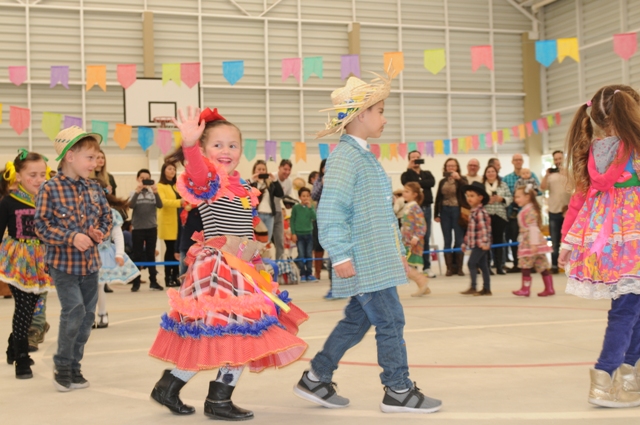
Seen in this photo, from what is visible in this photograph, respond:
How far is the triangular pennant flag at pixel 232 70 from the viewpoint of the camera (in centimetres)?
1585

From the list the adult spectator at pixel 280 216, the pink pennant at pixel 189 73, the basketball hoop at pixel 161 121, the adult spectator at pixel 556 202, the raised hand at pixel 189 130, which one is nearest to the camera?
the raised hand at pixel 189 130

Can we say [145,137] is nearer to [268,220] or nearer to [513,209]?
[268,220]

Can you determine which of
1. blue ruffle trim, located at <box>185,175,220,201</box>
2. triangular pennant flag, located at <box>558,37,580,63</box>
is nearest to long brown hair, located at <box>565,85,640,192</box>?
blue ruffle trim, located at <box>185,175,220,201</box>

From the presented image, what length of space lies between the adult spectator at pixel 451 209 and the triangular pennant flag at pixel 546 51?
10.3 feet

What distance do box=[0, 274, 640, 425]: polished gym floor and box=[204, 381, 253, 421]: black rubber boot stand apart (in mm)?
61

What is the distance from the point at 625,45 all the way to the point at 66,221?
42.0 feet

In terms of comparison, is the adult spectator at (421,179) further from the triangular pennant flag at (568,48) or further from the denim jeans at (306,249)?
the triangular pennant flag at (568,48)

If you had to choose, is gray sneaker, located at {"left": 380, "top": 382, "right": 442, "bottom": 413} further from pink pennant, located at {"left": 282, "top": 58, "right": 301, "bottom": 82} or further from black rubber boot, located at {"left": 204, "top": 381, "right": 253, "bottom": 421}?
pink pennant, located at {"left": 282, "top": 58, "right": 301, "bottom": 82}

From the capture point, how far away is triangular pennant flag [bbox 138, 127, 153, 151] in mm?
16906

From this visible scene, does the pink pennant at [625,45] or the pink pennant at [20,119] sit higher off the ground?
the pink pennant at [625,45]

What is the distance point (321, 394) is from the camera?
3.92 metres

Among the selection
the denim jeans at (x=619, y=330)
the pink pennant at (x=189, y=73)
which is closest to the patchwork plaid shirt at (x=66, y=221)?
the denim jeans at (x=619, y=330)

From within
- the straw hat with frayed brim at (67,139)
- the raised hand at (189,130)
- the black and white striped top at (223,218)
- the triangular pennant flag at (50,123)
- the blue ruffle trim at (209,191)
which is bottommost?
the black and white striped top at (223,218)

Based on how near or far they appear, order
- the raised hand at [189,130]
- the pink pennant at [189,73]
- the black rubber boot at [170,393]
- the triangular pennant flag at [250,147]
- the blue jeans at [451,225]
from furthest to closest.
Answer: the triangular pennant flag at [250,147] < the pink pennant at [189,73] < the blue jeans at [451,225] < the black rubber boot at [170,393] < the raised hand at [189,130]
